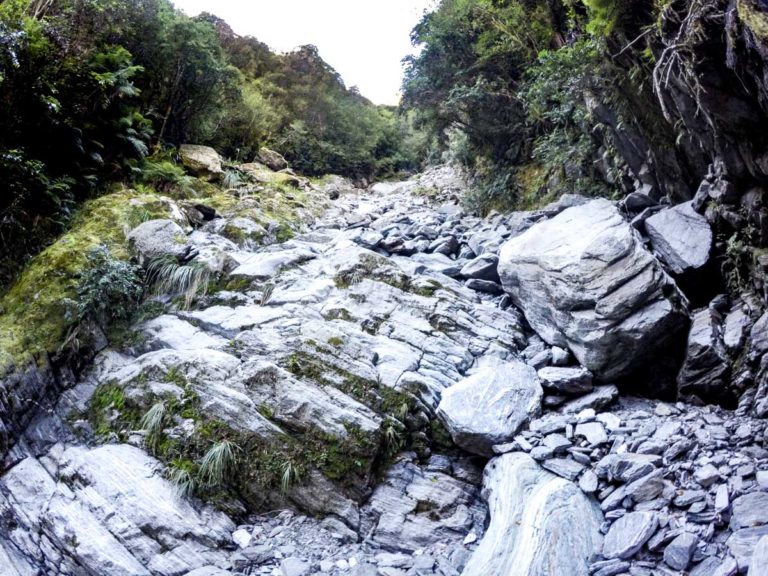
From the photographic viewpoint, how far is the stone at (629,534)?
325cm

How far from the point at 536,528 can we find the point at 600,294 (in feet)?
9.47

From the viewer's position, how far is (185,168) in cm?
1263

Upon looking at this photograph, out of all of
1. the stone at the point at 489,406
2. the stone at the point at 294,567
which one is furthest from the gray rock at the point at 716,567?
the stone at the point at 294,567

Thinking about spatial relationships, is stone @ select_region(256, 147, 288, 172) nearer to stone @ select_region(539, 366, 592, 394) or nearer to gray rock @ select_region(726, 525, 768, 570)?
stone @ select_region(539, 366, 592, 394)

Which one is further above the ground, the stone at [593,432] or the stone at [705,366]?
the stone at [705,366]

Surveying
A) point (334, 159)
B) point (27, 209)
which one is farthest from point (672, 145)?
point (334, 159)

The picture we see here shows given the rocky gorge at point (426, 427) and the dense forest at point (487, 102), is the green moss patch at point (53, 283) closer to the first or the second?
the rocky gorge at point (426, 427)

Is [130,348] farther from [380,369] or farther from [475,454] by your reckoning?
[475,454]

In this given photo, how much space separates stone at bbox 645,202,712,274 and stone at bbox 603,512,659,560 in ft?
11.3

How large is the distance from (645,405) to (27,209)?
365 inches

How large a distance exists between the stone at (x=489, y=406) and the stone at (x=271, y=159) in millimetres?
13386

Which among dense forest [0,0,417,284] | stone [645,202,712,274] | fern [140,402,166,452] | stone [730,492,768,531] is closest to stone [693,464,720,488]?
stone [730,492,768,531]

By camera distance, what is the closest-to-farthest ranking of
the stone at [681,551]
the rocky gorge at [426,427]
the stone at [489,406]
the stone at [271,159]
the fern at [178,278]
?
the stone at [681,551] → the rocky gorge at [426,427] → the stone at [489,406] → the fern at [178,278] → the stone at [271,159]

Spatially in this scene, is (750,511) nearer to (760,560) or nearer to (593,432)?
(760,560)
